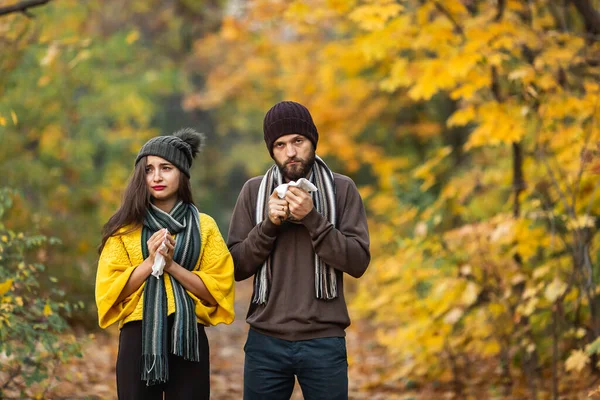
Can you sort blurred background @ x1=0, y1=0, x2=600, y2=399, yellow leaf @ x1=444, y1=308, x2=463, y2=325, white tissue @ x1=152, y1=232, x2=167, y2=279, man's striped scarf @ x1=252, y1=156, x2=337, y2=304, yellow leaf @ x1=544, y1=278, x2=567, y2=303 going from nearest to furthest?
white tissue @ x1=152, y1=232, x2=167, y2=279 < man's striped scarf @ x1=252, y1=156, x2=337, y2=304 < yellow leaf @ x1=544, y1=278, x2=567, y2=303 < blurred background @ x1=0, y1=0, x2=600, y2=399 < yellow leaf @ x1=444, y1=308, x2=463, y2=325

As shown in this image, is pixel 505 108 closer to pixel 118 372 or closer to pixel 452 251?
pixel 452 251

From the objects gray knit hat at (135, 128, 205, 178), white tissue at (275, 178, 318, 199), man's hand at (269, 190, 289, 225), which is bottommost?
man's hand at (269, 190, 289, 225)

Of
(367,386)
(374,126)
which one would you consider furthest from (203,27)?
(367,386)

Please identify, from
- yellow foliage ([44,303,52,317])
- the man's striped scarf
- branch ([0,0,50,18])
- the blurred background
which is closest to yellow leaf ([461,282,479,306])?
the blurred background

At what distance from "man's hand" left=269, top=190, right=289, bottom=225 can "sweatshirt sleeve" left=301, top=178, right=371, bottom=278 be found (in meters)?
0.09

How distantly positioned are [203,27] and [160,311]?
1435 cm

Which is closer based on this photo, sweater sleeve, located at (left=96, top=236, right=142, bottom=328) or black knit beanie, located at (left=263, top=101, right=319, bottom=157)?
sweater sleeve, located at (left=96, top=236, right=142, bottom=328)

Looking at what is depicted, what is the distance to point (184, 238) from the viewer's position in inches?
127

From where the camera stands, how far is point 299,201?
3100 millimetres

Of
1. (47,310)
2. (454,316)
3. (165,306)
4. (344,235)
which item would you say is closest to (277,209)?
(344,235)

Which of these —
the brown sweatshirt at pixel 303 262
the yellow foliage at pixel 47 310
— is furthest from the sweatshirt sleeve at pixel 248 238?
the yellow foliage at pixel 47 310

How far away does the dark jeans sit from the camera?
10.5 feet

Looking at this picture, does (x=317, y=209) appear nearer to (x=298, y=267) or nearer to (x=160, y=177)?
(x=298, y=267)

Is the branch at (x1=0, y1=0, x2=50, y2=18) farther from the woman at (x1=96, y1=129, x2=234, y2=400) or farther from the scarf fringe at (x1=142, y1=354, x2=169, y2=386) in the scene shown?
the scarf fringe at (x1=142, y1=354, x2=169, y2=386)
